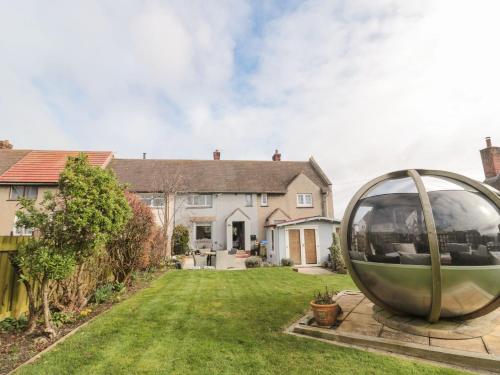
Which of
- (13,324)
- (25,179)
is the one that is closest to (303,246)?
(13,324)

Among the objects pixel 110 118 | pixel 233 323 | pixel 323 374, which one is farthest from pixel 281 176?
pixel 323 374

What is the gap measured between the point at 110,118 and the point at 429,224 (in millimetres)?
15599

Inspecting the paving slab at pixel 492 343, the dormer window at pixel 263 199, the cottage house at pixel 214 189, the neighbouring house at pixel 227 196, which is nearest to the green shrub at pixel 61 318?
the paving slab at pixel 492 343

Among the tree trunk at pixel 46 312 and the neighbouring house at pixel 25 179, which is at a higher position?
the neighbouring house at pixel 25 179

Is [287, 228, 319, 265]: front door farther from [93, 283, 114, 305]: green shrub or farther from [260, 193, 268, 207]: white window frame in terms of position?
[93, 283, 114, 305]: green shrub

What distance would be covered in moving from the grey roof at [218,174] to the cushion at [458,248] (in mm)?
25003

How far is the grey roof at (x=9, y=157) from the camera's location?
24914mm

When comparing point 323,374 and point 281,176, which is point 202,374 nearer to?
point 323,374

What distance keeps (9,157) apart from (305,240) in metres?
31.1

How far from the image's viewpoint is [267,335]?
18.9 feet

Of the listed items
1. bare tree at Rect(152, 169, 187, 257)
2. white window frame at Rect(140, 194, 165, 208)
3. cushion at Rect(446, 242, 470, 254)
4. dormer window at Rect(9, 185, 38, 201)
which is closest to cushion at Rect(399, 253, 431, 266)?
cushion at Rect(446, 242, 470, 254)

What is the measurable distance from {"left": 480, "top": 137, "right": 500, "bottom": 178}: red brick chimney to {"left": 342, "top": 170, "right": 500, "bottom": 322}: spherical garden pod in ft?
85.9

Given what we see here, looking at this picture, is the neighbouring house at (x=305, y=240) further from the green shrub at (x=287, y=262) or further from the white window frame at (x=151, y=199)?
the white window frame at (x=151, y=199)

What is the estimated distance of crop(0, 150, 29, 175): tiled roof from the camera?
24.9 meters
